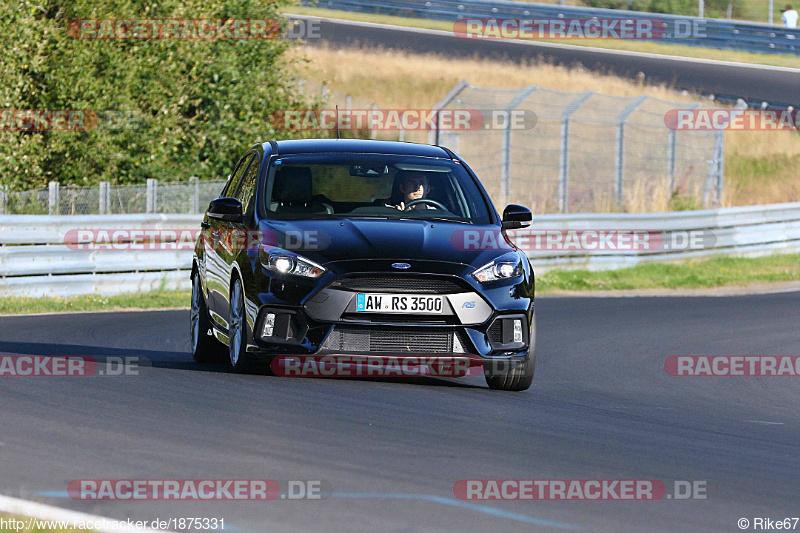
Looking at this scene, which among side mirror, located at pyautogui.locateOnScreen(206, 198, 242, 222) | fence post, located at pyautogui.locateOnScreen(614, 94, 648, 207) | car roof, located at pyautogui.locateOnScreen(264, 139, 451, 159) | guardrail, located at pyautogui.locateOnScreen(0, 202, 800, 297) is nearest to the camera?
side mirror, located at pyautogui.locateOnScreen(206, 198, 242, 222)

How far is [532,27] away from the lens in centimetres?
4694

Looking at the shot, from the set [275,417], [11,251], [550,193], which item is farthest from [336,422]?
[550,193]

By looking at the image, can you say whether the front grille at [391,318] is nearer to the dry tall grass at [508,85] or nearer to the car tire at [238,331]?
the car tire at [238,331]

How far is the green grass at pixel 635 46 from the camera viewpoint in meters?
43.8

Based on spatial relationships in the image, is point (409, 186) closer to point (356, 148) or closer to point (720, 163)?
point (356, 148)

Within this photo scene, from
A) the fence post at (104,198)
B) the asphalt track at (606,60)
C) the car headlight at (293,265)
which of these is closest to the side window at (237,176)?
the car headlight at (293,265)

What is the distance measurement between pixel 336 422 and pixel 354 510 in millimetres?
2263

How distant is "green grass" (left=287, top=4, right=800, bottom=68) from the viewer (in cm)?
4381

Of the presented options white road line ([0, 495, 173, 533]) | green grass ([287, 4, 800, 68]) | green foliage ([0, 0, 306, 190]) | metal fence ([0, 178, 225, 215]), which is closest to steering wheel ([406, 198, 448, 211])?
white road line ([0, 495, 173, 533])

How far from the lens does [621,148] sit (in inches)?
1020

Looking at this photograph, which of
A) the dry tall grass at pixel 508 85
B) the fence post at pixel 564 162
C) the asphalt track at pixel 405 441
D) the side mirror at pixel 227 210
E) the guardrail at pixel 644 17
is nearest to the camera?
the asphalt track at pixel 405 441

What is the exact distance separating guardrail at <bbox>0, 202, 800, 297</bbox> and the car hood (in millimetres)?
8843

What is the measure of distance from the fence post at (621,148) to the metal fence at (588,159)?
18 mm

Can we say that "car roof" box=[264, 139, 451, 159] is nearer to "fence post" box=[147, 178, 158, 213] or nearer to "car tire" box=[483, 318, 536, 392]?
"car tire" box=[483, 318, 536, 392]
